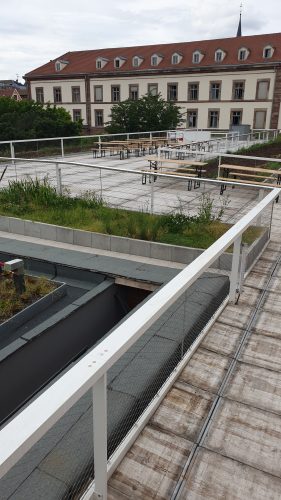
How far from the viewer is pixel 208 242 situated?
6918 mm

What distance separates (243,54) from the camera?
44.0 m

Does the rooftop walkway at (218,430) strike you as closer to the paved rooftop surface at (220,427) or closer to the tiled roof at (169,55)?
the paved rooftop surface at (220,427)

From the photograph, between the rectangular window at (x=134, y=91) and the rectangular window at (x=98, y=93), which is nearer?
the rectangular window at (x=134, y=91)

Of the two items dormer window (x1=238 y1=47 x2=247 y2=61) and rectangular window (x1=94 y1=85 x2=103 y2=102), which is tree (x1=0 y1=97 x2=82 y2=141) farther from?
rectangular window (x1=94 y1=85 x2=103 y2=102)

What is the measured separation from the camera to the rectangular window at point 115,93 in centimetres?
5148

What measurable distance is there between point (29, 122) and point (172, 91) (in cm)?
2742

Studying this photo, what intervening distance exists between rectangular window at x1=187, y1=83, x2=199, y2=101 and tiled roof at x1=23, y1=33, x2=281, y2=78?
1973 millimetres

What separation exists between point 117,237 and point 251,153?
610 inches

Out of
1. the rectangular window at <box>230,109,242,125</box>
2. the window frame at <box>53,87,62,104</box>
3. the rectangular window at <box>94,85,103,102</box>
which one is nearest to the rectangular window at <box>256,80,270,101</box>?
the rectangular window at <box>230,109,242,125</box>

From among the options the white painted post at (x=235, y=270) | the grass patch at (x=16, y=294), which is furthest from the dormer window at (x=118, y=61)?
the white painted post at (x=235, y=270)

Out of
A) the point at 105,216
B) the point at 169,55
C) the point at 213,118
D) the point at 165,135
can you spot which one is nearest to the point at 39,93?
the point at 169,55

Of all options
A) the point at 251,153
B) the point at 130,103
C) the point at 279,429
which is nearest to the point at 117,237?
the point at 279,429

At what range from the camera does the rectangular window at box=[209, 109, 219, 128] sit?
152 ft

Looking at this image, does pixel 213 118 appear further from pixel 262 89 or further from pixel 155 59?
pixel 155 59
